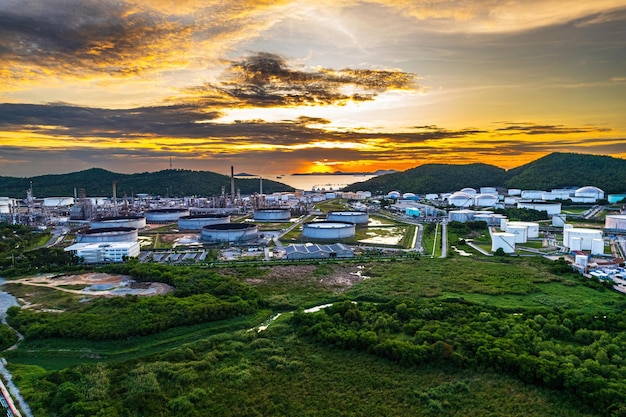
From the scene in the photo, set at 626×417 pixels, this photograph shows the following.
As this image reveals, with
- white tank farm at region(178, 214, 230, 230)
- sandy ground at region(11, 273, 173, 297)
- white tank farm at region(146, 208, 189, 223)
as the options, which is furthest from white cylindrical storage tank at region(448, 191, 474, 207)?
sandy ground at region(11, 273, 173, 297)

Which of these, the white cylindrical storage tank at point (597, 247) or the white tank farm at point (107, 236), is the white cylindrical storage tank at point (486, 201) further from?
the white tank farm at point (107, 236)

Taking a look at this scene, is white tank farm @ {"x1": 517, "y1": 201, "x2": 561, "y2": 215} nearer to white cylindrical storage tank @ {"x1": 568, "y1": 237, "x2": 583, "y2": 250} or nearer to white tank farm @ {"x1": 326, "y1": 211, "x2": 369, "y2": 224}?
white tank farm @ {"x1": 326, "y1": 211, "x2": 369, "y2": 224}

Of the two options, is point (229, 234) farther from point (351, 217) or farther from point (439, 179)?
point (439, 179)

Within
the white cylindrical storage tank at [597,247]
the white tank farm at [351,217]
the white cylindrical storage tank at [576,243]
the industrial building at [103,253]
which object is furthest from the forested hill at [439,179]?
the industrial building at [103,253]

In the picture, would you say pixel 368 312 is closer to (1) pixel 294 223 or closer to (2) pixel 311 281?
(2) pixel 311 281

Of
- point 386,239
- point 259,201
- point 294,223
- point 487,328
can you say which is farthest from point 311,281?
point 259,201

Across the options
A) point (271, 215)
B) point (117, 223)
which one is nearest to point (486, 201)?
point (271, 215)
